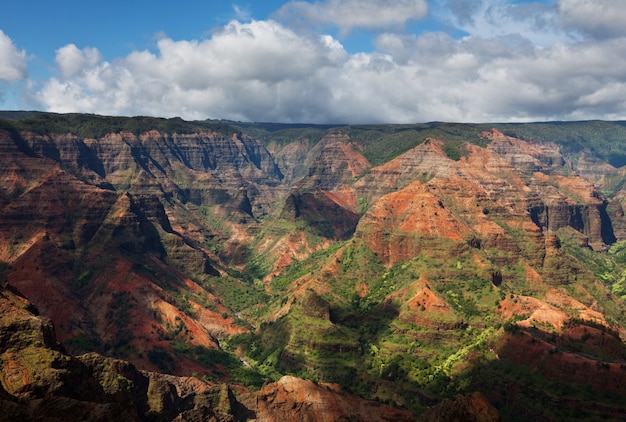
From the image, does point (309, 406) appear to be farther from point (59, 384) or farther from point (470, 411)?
point (59, 384)

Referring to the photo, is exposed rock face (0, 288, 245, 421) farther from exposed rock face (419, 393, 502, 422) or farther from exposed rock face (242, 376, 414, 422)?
exposed rock face (419, 393, 502, 422)

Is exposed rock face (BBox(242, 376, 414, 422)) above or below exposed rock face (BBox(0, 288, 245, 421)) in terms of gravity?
below

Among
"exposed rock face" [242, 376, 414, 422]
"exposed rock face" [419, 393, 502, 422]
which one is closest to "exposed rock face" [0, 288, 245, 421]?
"exposed rock face" [242, 376, 414, 422]

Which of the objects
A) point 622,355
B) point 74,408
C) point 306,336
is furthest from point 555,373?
point 74,408

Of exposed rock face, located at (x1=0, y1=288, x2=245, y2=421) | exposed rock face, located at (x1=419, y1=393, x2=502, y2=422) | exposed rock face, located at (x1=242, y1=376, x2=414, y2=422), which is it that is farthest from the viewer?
exposed rock face, located at (x1=242, y1=376, x2=414, y2=422)

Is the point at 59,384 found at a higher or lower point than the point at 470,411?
higher

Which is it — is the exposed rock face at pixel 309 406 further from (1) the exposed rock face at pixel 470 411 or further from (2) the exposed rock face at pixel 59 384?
(1) the exposed rock face at pixel 470 411

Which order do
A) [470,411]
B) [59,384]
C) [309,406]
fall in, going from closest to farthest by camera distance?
[470,411], [59,384], [309,406]

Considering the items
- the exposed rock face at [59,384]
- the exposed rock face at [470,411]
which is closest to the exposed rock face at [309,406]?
the exposed rock face at [59,384]

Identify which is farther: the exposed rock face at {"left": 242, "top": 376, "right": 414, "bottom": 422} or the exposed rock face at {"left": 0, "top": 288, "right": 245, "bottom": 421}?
the exposed rock face at {"left": 242, "top": 376, "right": 414, "bottom": 422}

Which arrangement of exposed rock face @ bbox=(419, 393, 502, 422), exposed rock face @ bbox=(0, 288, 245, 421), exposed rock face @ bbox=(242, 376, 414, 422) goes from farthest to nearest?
exposed rock face @ bbox=(242, 376, 414, 422)
exposed rock face @ bbox=(419, 393, 502, 422)
exposed rock face @ bbox=(0, 288, 245, 421)

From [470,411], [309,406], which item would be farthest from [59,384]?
[309,406]
